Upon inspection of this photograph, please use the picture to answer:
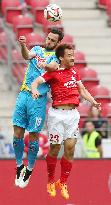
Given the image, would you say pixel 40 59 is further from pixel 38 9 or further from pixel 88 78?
pixel 38 9

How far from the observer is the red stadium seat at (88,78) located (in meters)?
21.0

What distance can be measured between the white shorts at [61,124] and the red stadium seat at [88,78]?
17.7 feet

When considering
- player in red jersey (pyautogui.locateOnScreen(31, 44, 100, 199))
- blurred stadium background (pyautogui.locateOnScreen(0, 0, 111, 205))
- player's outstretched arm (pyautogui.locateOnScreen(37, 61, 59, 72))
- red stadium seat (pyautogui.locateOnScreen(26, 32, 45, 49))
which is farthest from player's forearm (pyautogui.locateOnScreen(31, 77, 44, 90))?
red stadium seat (pyautogui.locateOnScreen(26, 32, 45, 49))

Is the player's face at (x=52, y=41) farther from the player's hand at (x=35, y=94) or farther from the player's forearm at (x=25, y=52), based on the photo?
the player's hand at (x=35, y=94)

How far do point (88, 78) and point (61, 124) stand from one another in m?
5.58

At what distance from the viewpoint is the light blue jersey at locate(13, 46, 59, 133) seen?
50.0ft

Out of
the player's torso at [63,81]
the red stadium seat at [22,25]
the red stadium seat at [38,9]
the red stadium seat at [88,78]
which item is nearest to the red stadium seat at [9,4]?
the red stadium seat at [38,9]

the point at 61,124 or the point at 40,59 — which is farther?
the point at 61,124

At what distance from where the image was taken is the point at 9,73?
2114cm

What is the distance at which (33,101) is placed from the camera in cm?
1534

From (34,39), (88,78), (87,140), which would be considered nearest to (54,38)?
(87,140)

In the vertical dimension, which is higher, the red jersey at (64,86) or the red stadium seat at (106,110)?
the red stadium seat at (106,110)

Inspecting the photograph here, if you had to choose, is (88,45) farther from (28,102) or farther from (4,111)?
(28,102)

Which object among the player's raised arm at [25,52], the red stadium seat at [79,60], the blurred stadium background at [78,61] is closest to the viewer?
the player's raised arm at [25,52]
